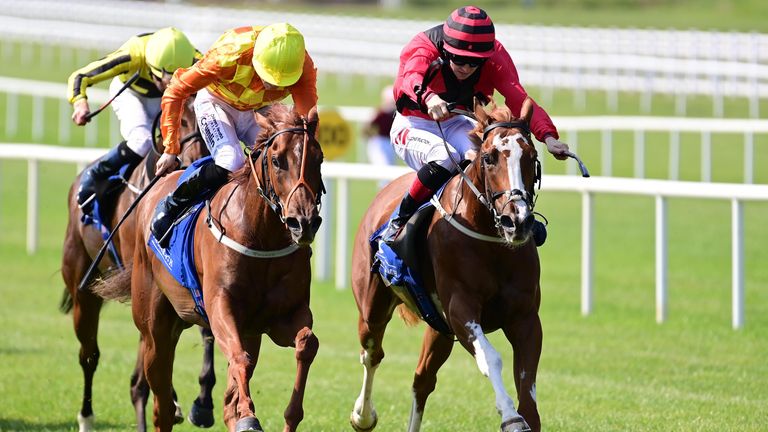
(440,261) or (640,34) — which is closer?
(440,261)

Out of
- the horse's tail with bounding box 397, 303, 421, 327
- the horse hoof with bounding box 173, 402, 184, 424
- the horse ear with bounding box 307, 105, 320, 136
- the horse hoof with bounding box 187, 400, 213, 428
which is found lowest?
the horse hoof with bounding box 187, 400, 213, 428

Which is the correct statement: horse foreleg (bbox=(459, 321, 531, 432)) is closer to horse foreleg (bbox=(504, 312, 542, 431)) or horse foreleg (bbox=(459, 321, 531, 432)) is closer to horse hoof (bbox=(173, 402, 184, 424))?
horse foreleg (bbox=(504, 312, 542, 431))

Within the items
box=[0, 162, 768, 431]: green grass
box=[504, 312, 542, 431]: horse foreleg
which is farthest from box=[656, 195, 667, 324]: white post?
box=[504, 312, 542, 431]: horse foreleg

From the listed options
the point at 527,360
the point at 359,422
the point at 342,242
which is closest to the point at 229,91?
the point at 359,422

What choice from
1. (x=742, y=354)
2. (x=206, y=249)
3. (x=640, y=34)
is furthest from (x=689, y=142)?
(x=206, y=249)

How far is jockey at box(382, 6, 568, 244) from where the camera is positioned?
6648 mm

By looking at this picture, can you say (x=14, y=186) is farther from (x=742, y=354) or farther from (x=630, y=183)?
(x=742, y=354)

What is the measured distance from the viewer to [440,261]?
21.4 feet

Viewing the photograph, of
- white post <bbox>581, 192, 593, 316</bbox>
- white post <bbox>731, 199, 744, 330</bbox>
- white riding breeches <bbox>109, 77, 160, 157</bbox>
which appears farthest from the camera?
white post <bbox>581, 192, 593, 316</bbox>

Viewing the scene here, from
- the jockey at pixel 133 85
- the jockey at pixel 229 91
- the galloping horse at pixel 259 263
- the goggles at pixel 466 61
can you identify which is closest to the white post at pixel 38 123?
the jockey at pixel 133 85

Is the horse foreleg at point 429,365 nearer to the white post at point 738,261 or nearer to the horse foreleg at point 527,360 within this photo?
the horse foreleg at point 527,360

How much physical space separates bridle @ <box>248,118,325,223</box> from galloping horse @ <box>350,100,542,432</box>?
2.57 feet

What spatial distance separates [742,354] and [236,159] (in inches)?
172

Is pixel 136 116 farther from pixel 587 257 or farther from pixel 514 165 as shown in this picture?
pixel 587 257
